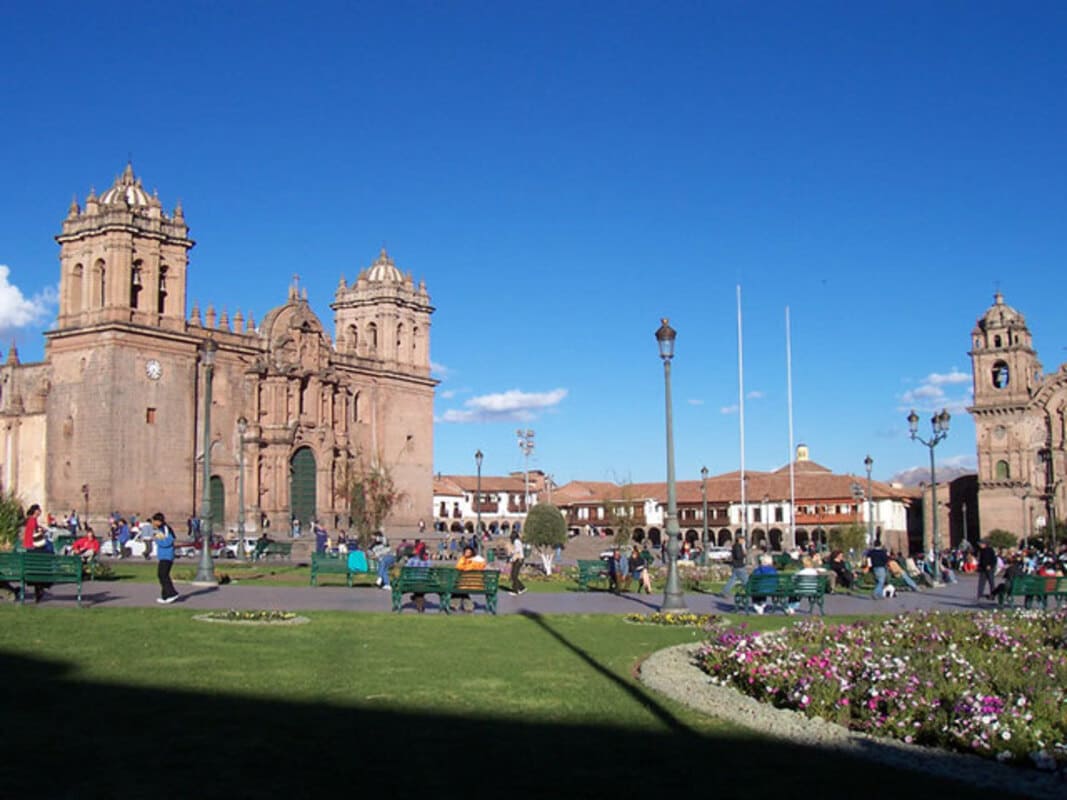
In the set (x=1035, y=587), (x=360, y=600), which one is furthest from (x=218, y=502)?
(x=1035, y=587)

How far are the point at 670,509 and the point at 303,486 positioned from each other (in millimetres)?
38213

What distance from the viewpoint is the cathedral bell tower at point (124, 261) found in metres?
46.8

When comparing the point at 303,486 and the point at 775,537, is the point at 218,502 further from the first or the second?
the point at 775,537

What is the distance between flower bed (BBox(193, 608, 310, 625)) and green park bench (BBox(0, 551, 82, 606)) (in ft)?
8.53

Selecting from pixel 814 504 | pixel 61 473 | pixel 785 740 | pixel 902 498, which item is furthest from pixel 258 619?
pixel 902 498

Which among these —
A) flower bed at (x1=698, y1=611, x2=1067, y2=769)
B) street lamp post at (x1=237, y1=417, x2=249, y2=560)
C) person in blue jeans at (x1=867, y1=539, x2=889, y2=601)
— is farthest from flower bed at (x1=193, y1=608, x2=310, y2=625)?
street lamp post at (x1=237, y1=417, x2=249, y2=560)

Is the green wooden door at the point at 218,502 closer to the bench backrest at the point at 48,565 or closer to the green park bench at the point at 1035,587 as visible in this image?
the bench backrest at the point at 48,565

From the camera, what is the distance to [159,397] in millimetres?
47719

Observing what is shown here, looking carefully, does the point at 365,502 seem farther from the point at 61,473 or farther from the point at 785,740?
the point at 785,740

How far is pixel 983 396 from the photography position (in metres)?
79.8

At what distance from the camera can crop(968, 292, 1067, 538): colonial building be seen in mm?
77000

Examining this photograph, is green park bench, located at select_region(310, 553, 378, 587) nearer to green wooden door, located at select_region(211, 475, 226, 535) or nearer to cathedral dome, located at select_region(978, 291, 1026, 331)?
green wooden door, located at select_region(211, 475, 226, 535)

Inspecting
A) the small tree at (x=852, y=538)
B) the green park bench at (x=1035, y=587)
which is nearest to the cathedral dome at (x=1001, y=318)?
the small tree at (x=852, y=538)

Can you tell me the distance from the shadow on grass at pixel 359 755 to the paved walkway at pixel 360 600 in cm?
936
